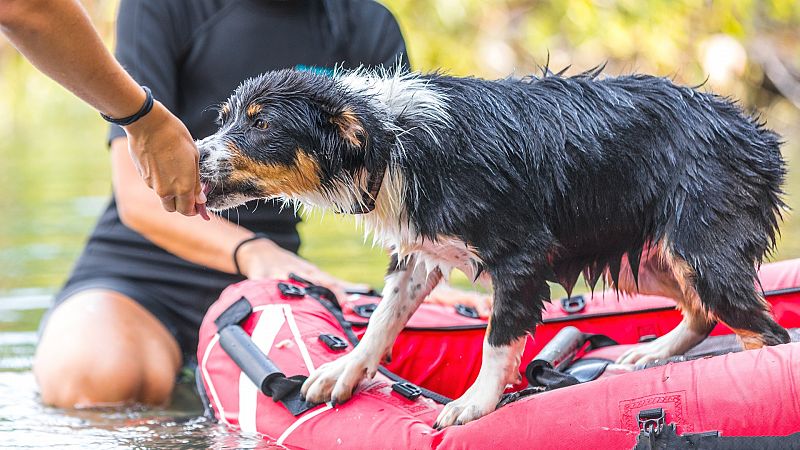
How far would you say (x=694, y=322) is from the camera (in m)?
3.36

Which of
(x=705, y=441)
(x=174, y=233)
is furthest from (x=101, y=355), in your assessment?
(x=705, y=441)

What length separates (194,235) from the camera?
13.6 feet

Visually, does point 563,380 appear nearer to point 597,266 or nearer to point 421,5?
point 597,266

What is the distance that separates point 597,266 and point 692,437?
693 mm

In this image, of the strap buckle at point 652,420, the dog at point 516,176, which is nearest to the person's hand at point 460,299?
the dog at point 516,176

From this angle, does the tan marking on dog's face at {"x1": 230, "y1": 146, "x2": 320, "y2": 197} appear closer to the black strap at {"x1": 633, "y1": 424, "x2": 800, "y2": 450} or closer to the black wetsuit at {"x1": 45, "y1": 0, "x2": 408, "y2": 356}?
the black strap at {"x1": 633, "y1": 424, "x2": 800, "y2": 450}

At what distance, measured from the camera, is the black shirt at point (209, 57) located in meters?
4.23

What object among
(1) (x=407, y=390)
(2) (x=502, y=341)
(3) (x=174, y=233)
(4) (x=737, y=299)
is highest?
(3) (x=174, y=233)

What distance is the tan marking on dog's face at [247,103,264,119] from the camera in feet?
9.59

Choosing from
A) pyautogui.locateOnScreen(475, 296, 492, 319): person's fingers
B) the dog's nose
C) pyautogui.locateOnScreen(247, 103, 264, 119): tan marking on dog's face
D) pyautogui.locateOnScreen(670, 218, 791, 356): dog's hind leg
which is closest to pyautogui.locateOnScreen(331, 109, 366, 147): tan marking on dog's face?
pyautogui.locateOnScreen(247, 103, 264, 119): tan marking on dog's face

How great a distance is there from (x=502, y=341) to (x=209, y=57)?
2.07 meters

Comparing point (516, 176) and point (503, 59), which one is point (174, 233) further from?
point (503, 59)

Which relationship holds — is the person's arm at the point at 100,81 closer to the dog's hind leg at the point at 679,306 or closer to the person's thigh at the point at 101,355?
the person's thigh at the point at 101,355

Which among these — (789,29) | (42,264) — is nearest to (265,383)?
(42,264)
